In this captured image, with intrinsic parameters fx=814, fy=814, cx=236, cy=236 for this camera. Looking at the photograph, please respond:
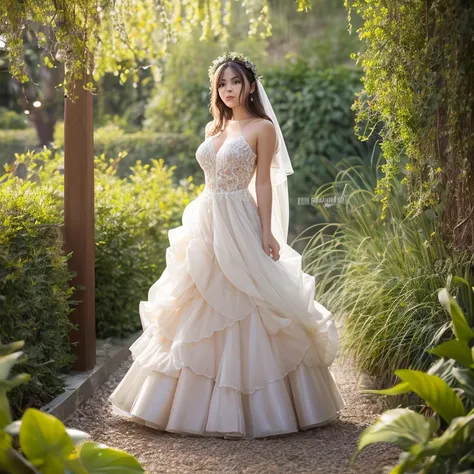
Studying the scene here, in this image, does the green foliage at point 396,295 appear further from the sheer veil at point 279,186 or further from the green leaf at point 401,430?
the green leaf at point 401,430

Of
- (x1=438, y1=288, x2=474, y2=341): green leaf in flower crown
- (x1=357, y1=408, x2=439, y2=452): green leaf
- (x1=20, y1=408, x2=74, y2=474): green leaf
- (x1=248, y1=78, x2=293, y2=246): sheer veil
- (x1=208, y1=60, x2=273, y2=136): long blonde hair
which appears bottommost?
(x1=357, y1=408, x2=439, y2=452): green leaf

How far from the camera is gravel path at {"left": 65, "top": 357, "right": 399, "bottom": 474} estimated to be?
363 cm

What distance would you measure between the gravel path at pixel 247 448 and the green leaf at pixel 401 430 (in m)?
0.77

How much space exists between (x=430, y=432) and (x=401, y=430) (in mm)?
99

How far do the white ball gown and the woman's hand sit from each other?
0.11 ft

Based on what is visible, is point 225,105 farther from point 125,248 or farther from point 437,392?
point 437,392

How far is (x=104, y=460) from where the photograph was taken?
2.80 meters

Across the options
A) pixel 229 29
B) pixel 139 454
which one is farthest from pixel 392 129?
pixel 229 29

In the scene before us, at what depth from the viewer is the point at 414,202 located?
13.5 feet

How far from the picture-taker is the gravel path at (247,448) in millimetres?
3633

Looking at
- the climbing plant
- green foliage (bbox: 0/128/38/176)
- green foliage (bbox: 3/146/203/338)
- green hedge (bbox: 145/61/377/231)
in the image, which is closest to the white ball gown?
the climbing plant

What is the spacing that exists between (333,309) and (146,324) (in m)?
1.35

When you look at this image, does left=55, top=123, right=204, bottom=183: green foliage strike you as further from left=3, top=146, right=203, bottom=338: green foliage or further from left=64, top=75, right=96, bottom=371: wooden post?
left=64, top=75, right=96, bottom=371: wooden post

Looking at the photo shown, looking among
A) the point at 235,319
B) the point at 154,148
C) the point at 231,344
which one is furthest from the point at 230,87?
the point at 154,148
